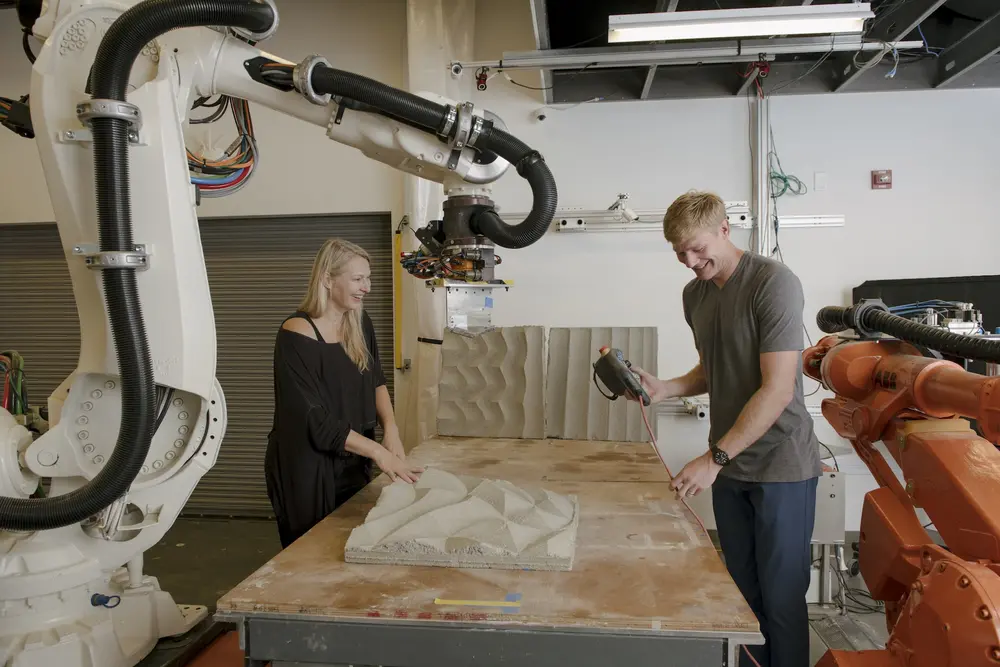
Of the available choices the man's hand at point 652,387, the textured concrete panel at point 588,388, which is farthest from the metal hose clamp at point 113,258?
the textured concrete panel at point 588,388

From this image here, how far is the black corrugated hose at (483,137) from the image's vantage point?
1528 millimetres

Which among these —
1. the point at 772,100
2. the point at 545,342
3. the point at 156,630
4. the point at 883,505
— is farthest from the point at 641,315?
the point at 156,630

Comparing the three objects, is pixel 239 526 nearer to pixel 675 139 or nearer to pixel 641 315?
pixel 641 315

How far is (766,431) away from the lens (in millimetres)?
1959

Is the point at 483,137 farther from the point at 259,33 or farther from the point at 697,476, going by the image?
the point at 697,476

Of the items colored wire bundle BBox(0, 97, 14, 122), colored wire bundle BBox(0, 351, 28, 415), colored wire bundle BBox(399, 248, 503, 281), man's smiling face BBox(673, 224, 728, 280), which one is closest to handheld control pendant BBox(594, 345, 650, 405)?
man's smiling face BBox(673, 224, 728, 280)

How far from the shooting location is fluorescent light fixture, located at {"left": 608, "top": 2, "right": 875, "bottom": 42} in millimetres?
2660

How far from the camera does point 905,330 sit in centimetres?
150

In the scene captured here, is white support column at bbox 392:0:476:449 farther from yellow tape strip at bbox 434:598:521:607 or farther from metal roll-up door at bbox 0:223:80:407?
metal roll-up door at bbox 0:223:80:407

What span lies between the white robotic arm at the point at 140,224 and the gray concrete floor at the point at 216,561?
1752mm

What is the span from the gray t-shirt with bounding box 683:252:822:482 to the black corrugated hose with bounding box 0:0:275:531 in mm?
1534

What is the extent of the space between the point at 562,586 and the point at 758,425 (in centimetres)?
80

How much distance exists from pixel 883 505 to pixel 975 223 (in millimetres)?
2854

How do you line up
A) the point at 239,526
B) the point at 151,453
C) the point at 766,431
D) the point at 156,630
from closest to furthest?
1. the point at 151,453
2. the point at 766,431
3. the point at 156,630
4. the point at 239,526
